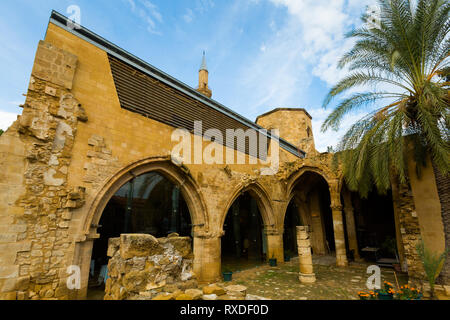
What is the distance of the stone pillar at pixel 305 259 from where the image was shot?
26.3 ft

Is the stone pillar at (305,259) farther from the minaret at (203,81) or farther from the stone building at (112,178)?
the minaret at (203,81)

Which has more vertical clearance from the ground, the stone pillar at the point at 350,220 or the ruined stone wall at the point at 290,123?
the ruined stone wall at the point at 290,123

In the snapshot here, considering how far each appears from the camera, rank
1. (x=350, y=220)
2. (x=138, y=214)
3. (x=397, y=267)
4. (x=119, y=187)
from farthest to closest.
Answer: (x=350, y=220)
(x=397, y=267)
(x=138, y=214)
(x=119, y=187)

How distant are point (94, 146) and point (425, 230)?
10.4 meters

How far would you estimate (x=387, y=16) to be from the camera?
21.1 feet

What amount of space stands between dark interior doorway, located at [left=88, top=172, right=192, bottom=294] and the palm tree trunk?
27.1 feet

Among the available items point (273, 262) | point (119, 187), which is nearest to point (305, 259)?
point (273, 262)

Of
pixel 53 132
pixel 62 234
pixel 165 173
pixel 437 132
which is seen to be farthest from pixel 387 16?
pixel 62 234

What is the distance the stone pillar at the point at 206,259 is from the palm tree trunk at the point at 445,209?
272 inches

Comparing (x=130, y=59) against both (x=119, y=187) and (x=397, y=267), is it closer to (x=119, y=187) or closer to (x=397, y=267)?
(x=119, y=187)

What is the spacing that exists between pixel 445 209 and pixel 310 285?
4.75m

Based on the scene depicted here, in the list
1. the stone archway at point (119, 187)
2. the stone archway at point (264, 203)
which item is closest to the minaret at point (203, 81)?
the stone archway at point (264, 203)

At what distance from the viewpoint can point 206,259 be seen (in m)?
8.53
